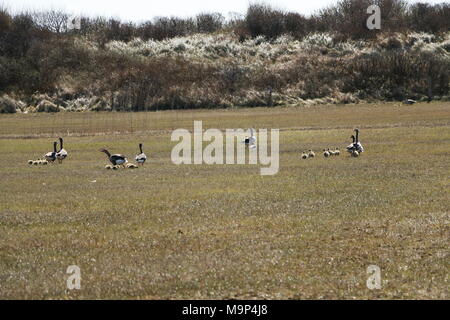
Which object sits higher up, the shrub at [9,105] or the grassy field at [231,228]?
the shrub at [9,105]

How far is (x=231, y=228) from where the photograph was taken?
18266 millimetres

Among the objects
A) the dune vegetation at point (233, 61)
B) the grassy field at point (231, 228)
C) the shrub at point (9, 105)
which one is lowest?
the grassy field at point (231, 228)

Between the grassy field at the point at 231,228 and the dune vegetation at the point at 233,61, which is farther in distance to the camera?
the dune vegetation at the point at 233,61

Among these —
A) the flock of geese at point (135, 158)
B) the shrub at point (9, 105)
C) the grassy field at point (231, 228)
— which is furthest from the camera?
the shrub at point (9, 105)

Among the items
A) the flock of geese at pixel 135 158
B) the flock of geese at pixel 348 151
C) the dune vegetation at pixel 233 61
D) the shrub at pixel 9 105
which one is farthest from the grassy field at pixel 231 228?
the shrub at pixel 9 105

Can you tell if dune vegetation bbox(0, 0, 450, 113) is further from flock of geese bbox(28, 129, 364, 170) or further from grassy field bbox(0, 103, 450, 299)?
grassy field bbox(0, 103, 450, 299)

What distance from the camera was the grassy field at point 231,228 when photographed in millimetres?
12836

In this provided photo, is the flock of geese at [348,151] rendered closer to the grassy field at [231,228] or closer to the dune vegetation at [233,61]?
the grassy field at [231,228]

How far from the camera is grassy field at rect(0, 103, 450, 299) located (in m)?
12.8

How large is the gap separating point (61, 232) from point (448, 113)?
52303 mm

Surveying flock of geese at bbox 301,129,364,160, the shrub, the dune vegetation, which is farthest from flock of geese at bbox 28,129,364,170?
the shrub

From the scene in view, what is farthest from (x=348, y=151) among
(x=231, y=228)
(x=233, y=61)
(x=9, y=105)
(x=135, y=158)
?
(x=233, y=61)

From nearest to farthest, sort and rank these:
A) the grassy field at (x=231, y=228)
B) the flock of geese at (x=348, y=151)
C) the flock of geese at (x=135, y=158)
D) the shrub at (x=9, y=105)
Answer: the grassy field at (x=231, y=228), the flock of geese at (x=135, y=158), the flock of geese at (x=348, y=151), the shrub at (x=9, y=105)

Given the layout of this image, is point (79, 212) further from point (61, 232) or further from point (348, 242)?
point (348, 242)
